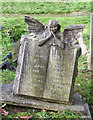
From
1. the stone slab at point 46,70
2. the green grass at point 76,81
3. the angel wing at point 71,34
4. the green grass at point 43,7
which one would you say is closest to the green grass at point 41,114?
the green grass at point 76,81

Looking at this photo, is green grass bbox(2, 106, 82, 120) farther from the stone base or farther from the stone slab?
the stone slab

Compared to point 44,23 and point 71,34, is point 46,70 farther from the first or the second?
point 44,23

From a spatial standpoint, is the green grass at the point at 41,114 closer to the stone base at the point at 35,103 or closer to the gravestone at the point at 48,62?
the stone base at the point at 35,103

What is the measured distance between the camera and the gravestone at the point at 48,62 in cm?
426

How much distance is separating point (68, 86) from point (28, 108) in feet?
3.14

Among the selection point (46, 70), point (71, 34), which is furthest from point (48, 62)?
point (71, 34)

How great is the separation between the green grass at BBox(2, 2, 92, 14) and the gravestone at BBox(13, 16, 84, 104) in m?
6.49

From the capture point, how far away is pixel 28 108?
4332mm

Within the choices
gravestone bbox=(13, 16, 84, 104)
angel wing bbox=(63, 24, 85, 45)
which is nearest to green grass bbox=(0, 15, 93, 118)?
gravestone bbox=(13, 16, 84, 104)

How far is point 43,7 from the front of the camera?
1092cm

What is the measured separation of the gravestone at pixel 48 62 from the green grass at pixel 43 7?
649 centimetres

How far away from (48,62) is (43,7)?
7.22m

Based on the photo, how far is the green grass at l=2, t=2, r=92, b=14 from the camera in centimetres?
1053

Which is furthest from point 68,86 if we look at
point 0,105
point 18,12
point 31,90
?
point 18,12
